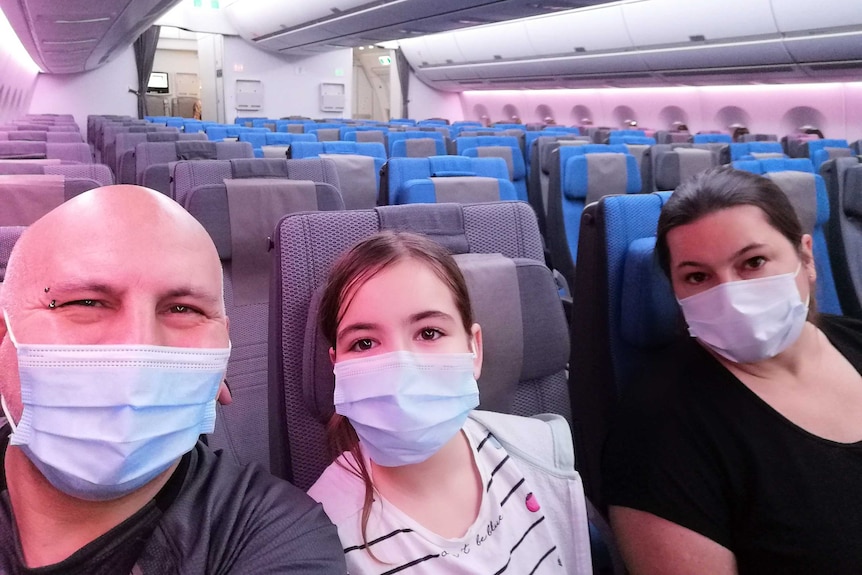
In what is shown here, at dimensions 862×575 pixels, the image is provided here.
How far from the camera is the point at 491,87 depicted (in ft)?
69.5

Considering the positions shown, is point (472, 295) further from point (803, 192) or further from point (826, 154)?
point (826, 154)

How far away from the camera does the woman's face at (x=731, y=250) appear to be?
1.54m

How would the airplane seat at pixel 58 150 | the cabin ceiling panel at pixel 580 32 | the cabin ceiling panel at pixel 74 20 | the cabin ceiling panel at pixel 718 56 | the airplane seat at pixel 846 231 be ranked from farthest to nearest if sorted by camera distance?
the cabin ceiling panel at pixel 580 32, the cabin ceiling panel at pixel 718 56, the cabin ceiling panel at pixel 74 20, the airplane seat at pixel 58 150, the airplane seat at pixel 846 231

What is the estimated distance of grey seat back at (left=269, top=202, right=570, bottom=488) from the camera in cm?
142

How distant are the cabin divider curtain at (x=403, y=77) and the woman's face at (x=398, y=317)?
23.0 meters

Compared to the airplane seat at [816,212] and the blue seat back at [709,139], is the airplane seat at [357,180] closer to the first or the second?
the airplane seat at [816,212]

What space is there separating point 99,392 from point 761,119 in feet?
49.6

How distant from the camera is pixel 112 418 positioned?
1.00 m

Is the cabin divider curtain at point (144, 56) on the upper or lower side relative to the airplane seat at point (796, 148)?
upper

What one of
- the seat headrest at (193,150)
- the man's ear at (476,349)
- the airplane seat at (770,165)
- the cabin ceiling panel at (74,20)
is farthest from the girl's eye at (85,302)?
the cabin ceiling panel at (74,20)

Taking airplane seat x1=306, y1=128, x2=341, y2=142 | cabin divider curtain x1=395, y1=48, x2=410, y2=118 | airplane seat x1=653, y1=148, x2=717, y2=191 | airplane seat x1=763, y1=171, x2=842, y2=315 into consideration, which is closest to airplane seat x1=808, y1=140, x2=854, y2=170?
airplane seat x1=653, y1=148, x2=717, y2=191

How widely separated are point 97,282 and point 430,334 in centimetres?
61

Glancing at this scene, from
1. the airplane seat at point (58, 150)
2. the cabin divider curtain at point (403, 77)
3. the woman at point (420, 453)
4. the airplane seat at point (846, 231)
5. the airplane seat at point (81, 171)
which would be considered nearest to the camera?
the woman at point (420, 453)

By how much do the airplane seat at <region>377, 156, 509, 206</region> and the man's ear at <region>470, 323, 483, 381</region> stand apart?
232 cm
